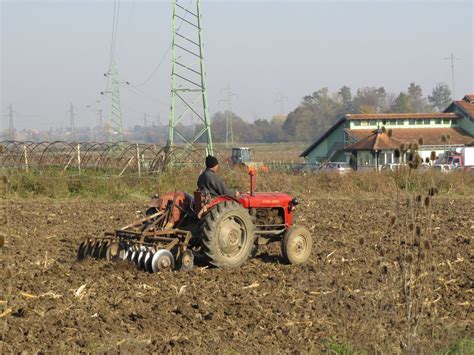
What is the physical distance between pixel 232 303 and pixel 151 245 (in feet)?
7.59

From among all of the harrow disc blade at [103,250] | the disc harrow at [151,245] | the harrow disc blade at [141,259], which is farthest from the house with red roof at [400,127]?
the harrow disc blade at [141,259]

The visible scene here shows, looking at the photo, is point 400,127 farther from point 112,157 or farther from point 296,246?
point 296,246

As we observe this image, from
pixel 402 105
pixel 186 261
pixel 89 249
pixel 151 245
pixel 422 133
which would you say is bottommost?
pixel 186 261

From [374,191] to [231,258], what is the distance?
17072 millimetres

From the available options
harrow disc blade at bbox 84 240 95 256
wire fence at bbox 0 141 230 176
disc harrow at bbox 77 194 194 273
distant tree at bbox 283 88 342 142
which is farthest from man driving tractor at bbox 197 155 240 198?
distant tree at bbox 283 88 342 142

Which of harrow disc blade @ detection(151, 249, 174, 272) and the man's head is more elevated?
the man's head

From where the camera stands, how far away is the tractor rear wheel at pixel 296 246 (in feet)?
36.4

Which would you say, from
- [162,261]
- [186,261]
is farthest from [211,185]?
[162,261]

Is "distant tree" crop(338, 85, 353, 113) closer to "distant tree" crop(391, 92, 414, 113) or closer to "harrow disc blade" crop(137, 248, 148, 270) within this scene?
"distant tree" crop(391, 92, 414, 113)

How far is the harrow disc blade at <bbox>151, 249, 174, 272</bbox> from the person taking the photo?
10.0 metres

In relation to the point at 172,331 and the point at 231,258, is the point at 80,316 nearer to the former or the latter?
the point at 172,331

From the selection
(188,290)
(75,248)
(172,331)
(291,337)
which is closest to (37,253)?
(75,248)

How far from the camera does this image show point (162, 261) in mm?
10086

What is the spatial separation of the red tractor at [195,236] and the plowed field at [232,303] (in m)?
0.25
